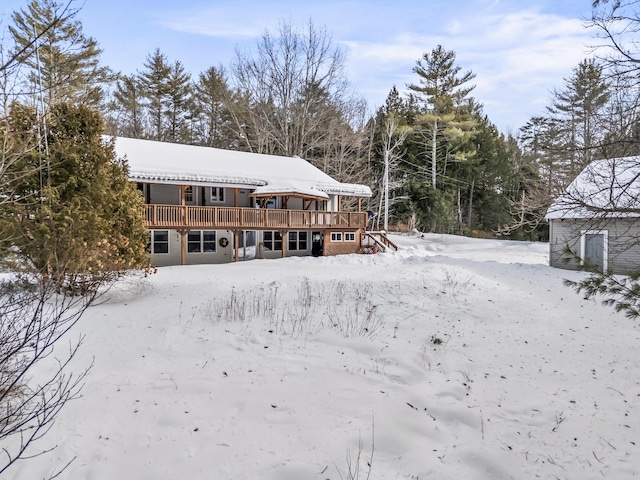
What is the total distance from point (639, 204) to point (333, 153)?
29252 mm

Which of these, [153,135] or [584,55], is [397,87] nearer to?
[153,135]

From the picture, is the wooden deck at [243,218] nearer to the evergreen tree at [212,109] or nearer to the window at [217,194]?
the window at [217,194]

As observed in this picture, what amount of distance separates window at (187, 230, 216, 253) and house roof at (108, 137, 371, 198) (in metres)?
2.68

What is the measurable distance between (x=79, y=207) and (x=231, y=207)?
10.1 metres

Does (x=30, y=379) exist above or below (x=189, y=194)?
below

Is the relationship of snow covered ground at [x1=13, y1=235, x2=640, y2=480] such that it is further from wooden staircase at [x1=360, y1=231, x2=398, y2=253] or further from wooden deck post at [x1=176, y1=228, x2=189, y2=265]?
wooden staircase at [x1=360, y1=231, x2=398, y2=253]

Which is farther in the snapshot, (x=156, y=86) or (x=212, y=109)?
(x=212, y=109)

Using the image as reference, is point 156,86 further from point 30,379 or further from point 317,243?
point 30,379

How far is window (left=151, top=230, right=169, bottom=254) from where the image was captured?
17323 millimetres

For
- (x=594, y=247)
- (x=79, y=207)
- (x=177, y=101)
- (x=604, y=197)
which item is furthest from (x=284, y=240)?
(x=177, y=101)

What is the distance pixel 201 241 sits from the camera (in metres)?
18.7

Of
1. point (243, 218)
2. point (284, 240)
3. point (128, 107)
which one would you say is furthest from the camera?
point (128, 107)

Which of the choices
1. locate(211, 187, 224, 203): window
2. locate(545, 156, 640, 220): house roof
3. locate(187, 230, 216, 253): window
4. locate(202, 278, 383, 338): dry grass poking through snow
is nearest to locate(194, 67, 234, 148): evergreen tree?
locate(211, 187, 224, 203): window

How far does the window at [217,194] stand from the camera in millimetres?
19500
